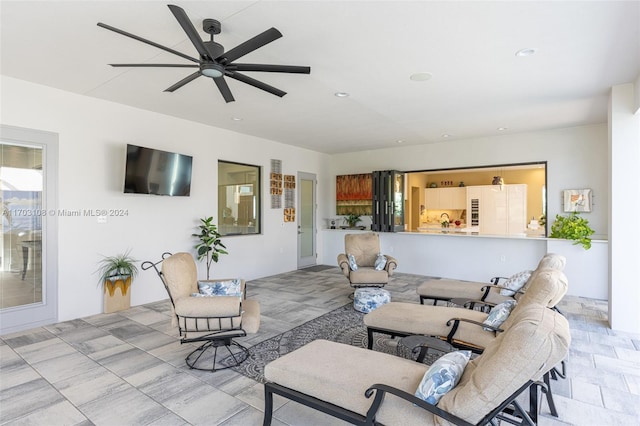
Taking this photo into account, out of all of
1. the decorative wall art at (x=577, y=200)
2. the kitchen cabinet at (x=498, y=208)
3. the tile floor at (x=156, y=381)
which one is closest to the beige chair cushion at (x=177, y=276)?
the tile floor at (x=156, y=381)

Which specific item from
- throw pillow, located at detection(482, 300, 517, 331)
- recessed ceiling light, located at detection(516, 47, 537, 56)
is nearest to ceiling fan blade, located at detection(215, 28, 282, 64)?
recessed ceiling light, located at detection(516, 47, 537, 56)

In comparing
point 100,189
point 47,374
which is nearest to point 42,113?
point 100,189

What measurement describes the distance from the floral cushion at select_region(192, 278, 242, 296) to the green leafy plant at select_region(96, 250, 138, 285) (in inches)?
76.3

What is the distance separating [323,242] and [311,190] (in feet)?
4.82

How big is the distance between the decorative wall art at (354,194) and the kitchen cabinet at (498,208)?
12.6 ft

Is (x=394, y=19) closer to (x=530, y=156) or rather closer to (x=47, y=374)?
(x=47, y=374)

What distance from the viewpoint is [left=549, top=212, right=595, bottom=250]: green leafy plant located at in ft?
18.6

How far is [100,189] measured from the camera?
487cm

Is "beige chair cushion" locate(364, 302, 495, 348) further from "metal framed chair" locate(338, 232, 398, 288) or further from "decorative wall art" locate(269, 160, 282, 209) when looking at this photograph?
"decorative wall art" locate(269, 160, 282, 209)

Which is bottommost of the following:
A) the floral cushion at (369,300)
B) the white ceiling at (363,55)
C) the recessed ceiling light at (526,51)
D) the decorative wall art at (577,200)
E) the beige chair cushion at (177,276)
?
the floral cushion at (369,300)

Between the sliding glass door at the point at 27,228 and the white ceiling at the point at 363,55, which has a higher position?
the white ceiling at the point at 363,55

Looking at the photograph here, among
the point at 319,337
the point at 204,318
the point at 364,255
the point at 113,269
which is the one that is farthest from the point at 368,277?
the point at 113,269

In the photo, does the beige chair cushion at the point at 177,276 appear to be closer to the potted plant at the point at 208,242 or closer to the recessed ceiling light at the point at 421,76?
the potted plant at the point at 208,242

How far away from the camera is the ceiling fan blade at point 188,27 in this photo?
2.18 meters
